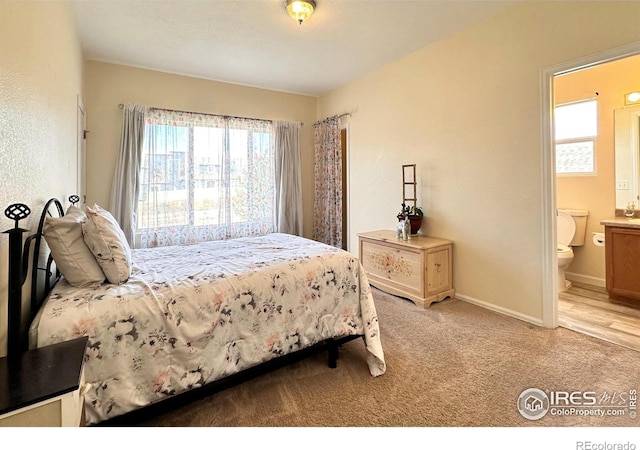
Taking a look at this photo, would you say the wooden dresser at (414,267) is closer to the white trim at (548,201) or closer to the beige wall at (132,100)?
the white trim at (548,201)

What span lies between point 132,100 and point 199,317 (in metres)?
3.33

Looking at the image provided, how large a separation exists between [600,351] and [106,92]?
5.28 metres

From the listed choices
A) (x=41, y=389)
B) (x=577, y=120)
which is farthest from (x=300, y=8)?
(x=577, y=120)

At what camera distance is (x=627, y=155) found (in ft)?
11.0

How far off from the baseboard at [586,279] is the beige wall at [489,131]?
1.73m

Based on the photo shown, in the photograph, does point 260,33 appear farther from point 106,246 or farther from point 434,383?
point 434,383

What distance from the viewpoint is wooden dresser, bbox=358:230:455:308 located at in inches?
121

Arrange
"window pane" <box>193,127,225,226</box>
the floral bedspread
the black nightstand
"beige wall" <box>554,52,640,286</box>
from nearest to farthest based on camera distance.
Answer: the black nightstand, the floral bedspread, "beige wall" <box>554,52,640,286</box>, "window pane" <box>193,127,225,226</box>

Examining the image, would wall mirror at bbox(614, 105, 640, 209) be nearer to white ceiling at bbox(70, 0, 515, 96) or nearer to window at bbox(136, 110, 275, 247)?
white ceiling at bbox(70, 0, 515, 96)

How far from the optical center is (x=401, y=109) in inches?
148

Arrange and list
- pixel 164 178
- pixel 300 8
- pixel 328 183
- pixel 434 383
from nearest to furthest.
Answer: pixel 434 383 < pixel 300 8 < pixel 164 178 < pixel 328 183

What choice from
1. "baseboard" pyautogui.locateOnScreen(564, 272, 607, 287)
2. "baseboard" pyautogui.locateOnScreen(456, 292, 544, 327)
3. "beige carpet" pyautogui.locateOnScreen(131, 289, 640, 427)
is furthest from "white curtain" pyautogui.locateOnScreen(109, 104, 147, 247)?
"baseboard" pyautogui.locateOnScreen(564, 272, 607, 287)

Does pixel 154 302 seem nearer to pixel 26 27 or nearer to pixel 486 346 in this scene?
pixel 26 27

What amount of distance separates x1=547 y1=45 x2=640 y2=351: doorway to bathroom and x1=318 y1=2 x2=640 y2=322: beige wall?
577mm
